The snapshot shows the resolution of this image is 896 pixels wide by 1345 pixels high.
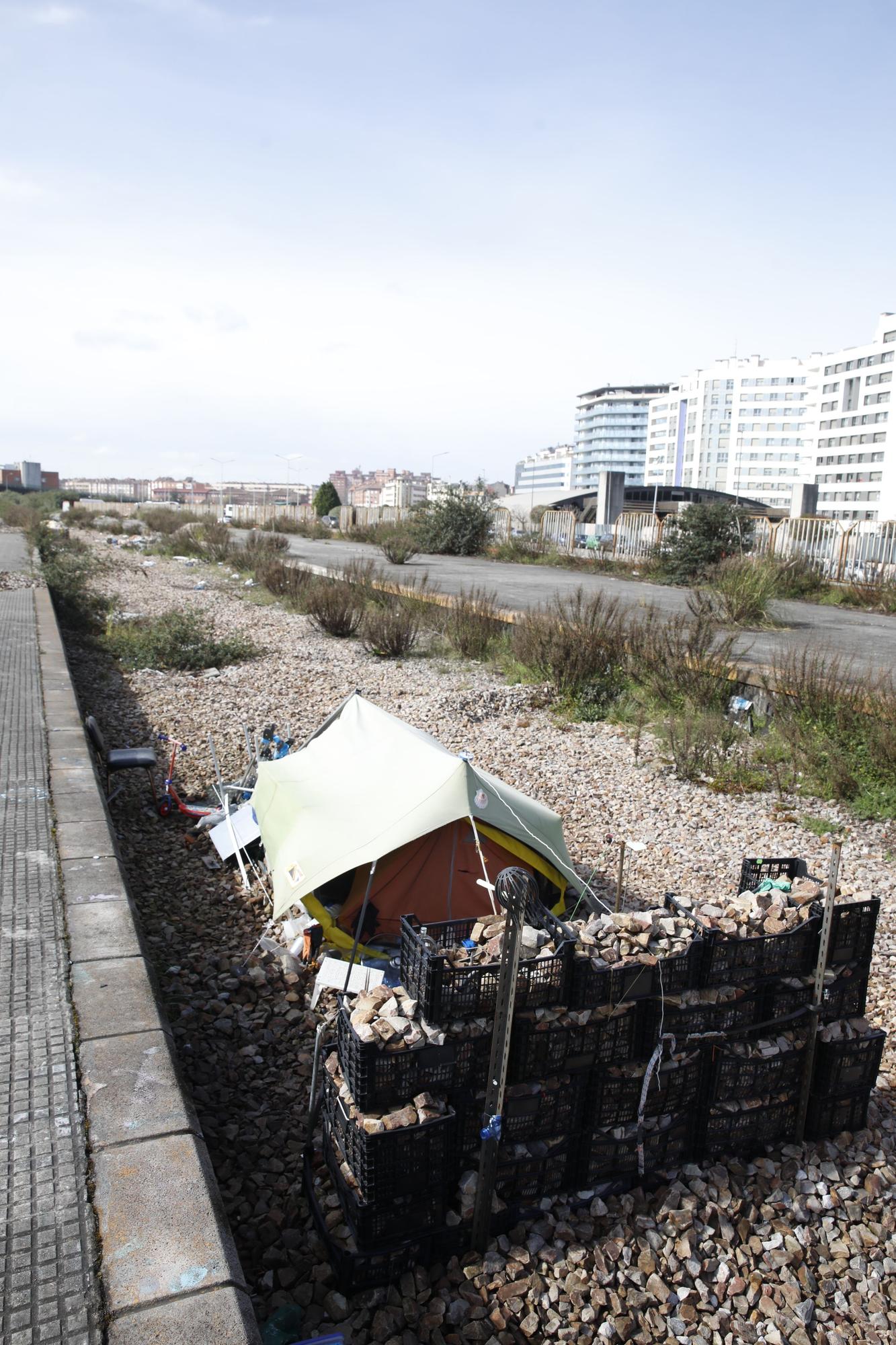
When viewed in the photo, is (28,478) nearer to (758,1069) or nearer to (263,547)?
(263,547)

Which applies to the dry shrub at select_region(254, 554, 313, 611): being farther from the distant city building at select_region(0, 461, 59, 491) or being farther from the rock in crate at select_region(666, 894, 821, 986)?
the distant city building at select_region(0, 461, 59, 491)

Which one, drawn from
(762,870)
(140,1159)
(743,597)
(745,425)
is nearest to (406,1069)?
(140,1159)

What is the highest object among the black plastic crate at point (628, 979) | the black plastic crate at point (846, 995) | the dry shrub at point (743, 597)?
the dry shrub at point (743, 597)

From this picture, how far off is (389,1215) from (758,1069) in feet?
4.91

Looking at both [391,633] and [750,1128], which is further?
[391,633]

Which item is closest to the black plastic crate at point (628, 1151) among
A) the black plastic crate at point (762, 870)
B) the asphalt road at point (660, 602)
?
the black plastic crate at point (762, 870)

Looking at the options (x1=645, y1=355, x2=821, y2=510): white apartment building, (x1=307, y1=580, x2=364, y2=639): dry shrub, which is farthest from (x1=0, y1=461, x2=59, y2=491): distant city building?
(x1=307, y1=580, x2=364, y2=639): dry shrub

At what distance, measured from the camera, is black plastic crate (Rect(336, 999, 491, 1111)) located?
2846mm

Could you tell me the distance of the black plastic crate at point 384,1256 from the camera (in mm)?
2838

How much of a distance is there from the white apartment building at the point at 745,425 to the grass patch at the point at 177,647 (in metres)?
99.9

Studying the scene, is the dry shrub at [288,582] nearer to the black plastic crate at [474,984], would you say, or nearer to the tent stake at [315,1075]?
the tent stake at [315,1075]

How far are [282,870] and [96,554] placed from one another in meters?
28.0

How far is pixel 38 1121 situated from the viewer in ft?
9.45

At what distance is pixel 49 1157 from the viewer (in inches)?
108
